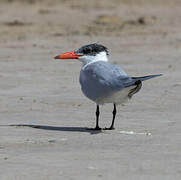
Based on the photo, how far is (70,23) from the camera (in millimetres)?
20484

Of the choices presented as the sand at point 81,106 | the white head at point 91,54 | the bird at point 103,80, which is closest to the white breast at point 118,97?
the bird at point 103,80

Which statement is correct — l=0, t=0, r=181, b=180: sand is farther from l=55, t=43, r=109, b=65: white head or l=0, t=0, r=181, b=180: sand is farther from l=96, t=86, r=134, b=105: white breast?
l=55, t=43, r=109, b=65: white head

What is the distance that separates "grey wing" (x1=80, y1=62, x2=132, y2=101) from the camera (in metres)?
7.65

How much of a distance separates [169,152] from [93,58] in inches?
73.1

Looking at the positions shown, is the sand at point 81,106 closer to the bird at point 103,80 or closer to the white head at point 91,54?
the bird at point 103,80

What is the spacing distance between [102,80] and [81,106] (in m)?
1.87

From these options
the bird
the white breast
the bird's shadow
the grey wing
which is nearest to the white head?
the bird

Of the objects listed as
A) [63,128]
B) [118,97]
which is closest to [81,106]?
[63,128]

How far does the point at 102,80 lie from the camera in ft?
25.5

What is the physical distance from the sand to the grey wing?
45cm

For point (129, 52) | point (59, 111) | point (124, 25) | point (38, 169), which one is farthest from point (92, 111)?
point (124, 25)

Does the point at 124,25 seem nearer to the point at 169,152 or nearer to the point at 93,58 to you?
the point at 93,58

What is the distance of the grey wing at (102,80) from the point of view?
765cm

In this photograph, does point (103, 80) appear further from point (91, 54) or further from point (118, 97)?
point (91, 54)
